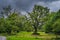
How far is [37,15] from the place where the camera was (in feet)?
207

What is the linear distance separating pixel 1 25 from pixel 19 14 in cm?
1321

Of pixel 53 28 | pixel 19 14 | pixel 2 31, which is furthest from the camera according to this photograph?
pixel 19 14

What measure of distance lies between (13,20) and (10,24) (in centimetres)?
473

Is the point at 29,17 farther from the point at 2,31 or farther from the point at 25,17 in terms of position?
the point at 2,31

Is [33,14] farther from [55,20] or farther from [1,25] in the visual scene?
[55,20]

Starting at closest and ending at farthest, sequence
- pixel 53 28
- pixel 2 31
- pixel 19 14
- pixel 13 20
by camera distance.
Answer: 1. pixel 53 28
2. pixel 2 31
3. pixel 13 20
4. pixel 19 14

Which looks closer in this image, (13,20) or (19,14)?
(13,20)

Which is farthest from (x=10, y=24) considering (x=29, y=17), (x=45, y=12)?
(x=45, y=12)

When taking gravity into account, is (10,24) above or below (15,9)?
below

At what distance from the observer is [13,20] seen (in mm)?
66250

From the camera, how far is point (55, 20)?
43.1m

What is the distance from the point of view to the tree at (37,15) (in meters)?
62.1

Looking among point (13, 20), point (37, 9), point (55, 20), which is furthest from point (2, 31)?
point (55, 20)

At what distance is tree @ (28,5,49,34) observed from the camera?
62.1 metres
